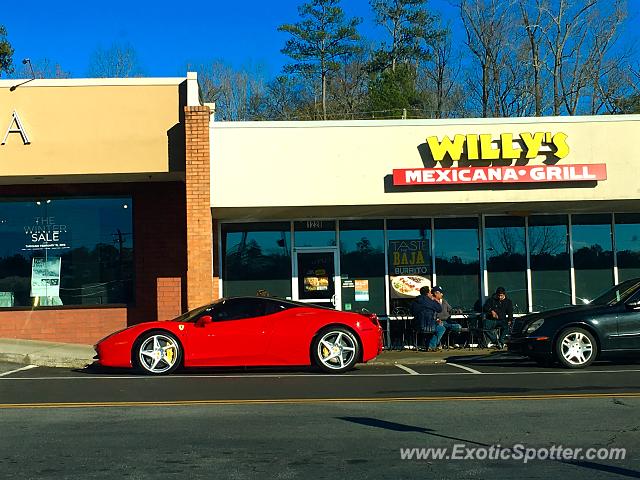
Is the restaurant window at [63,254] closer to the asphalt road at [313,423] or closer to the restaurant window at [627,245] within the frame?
the asphalt road at [313,423]

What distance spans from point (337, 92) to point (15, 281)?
26353 millimetres

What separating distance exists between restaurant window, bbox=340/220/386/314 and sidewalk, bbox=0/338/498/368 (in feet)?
6.90

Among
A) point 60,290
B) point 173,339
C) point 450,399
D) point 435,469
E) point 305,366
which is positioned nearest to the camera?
point 435,469

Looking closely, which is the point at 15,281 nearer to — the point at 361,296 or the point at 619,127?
the point at 361,296

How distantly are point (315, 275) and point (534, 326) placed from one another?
20.3 ft

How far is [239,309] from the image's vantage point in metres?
12.7

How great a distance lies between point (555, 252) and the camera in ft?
59.4

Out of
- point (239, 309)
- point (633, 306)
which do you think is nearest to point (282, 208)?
point (239, 309)

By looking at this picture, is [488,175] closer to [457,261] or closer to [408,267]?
[457,261]

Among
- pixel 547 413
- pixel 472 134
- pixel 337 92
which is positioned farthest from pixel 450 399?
pixel 337 92

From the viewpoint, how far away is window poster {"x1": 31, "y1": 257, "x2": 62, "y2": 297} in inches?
698

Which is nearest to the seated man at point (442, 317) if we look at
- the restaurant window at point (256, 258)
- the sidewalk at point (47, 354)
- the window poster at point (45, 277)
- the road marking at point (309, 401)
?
the restaurant window at point (256, 258)

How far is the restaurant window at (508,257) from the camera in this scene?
1805 centimetres

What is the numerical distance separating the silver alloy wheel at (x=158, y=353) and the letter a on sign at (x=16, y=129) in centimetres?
578
